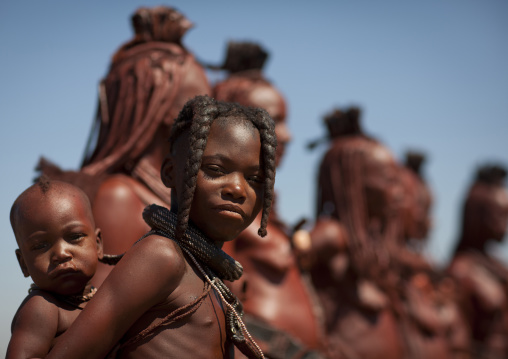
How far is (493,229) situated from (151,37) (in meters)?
6.07

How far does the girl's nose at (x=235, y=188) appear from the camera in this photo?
6.10 feet

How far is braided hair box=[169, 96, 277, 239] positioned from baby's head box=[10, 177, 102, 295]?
268 millimetres

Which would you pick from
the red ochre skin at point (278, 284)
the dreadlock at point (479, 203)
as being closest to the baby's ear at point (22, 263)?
the red ochre skin at point (278, 284)

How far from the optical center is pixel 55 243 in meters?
1.84

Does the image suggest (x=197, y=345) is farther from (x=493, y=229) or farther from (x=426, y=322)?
(x=493, y=229)

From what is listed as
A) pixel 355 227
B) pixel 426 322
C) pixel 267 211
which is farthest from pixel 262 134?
pixel 426 322

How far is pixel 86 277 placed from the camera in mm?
1877

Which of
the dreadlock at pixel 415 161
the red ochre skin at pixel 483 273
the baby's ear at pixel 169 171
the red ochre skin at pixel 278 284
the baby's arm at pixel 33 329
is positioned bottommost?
the red ochre skin at pixel 483 273

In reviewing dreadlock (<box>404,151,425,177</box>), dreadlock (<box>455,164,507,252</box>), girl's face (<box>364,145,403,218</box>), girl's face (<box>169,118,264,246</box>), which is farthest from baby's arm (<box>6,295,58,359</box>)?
dreadlock (<box>404,151,425,177</box>)

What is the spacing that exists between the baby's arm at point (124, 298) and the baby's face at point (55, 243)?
157 millimetres

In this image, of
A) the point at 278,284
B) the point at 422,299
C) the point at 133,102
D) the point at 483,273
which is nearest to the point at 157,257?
the point at 133,102

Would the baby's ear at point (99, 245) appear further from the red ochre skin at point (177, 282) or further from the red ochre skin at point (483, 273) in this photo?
the red ochre skin at point (483, 273)

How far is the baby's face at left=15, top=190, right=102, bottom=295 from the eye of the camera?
1.82 m

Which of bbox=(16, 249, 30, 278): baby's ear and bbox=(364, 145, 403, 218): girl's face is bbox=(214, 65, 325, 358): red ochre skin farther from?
bbox=(16, 249, 30, 278): baby's ear
